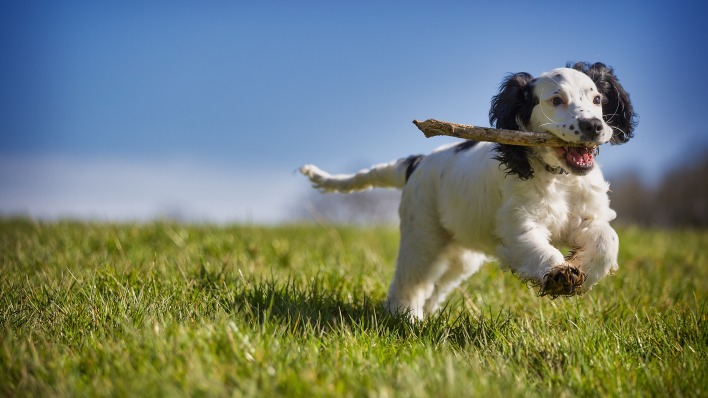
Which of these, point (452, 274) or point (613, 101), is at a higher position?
point (613, 101)

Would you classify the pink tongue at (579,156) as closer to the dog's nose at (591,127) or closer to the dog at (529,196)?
the dog at (529,196)

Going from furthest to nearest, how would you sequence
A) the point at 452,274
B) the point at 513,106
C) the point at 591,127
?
the point at 452,274 < the point at 513,106 < the point at 591,127

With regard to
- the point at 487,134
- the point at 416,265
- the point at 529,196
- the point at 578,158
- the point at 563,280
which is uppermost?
the point at 487,134

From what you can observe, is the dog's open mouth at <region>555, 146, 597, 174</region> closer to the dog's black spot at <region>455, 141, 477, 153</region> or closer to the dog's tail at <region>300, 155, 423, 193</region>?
the dog's black spot at <region>455, 141, 477, 153</region>

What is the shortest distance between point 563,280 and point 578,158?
2.55 feet

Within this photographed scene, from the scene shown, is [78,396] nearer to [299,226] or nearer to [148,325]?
[148,325]

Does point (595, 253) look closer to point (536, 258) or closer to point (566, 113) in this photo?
point (536, 258)

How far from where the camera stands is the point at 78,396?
252 centimetres

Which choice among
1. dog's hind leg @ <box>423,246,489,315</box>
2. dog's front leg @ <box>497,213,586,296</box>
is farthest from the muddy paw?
dog's hind leg @ <box>423,246,489,315</box>

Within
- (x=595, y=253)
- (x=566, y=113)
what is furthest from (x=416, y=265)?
(x=566, y=113)

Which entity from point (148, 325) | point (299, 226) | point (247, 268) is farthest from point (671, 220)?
point (148, 325)

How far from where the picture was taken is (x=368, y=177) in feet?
17.4

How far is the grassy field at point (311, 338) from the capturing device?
2637mm

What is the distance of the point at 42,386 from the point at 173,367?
0.57m
